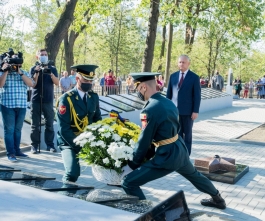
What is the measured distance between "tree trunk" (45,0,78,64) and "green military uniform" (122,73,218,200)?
729 centimetres

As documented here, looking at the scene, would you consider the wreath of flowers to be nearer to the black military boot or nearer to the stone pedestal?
the black military boot

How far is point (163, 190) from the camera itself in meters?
5.91

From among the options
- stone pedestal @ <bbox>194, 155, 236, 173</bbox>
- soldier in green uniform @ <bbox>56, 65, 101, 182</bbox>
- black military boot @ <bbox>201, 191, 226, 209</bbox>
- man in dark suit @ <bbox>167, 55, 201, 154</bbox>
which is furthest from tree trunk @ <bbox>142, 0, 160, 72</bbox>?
black military boot @ <bbox>201, 191, 226, 209</bbox>

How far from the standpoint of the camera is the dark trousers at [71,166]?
4.39m

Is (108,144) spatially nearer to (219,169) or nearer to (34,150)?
(219,169)

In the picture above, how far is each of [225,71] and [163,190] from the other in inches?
1526

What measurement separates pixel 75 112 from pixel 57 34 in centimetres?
656

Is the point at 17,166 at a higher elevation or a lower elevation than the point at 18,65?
lower

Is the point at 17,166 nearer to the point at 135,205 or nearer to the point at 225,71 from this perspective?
the point at 135,205

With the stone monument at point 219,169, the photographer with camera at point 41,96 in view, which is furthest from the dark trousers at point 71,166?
the photographer with camera at point 41,96

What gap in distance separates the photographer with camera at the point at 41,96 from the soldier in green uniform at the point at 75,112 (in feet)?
9.98

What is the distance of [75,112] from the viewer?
4.75 m

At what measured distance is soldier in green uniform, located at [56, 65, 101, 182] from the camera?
15.3 feet

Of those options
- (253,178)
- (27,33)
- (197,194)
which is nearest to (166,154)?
(197,194)
